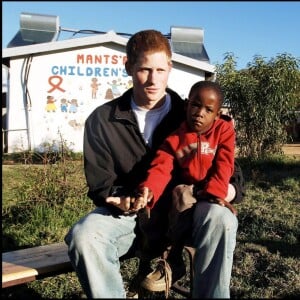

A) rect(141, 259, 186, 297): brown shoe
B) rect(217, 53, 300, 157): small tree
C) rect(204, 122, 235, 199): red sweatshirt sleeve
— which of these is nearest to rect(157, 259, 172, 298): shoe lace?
rect(141, 259, 186, 297): brown shoe

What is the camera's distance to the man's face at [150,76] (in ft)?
8.24

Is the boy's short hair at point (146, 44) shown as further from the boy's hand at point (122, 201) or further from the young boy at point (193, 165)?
the boy's hand at point (122, 201)

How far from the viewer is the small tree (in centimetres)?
1021

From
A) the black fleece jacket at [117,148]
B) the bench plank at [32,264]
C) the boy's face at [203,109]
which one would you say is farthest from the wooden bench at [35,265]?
the boy's face at [203,109]

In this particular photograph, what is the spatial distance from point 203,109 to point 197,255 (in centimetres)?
69

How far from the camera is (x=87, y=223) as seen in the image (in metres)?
2.31

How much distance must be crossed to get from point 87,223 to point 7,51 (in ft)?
38.9

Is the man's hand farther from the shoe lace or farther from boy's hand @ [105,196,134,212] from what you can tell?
the shoe lace

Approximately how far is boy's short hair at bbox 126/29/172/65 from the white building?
11294 millimetres

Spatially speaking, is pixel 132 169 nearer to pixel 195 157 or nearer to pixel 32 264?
pixel 195 157

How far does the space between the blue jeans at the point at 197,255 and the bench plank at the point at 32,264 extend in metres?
0.47

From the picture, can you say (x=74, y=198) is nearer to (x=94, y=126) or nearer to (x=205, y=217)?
(x=94, y=126)

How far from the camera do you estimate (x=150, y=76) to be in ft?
8.30

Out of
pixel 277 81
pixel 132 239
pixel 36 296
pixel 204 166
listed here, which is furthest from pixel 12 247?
pixel 277 81
